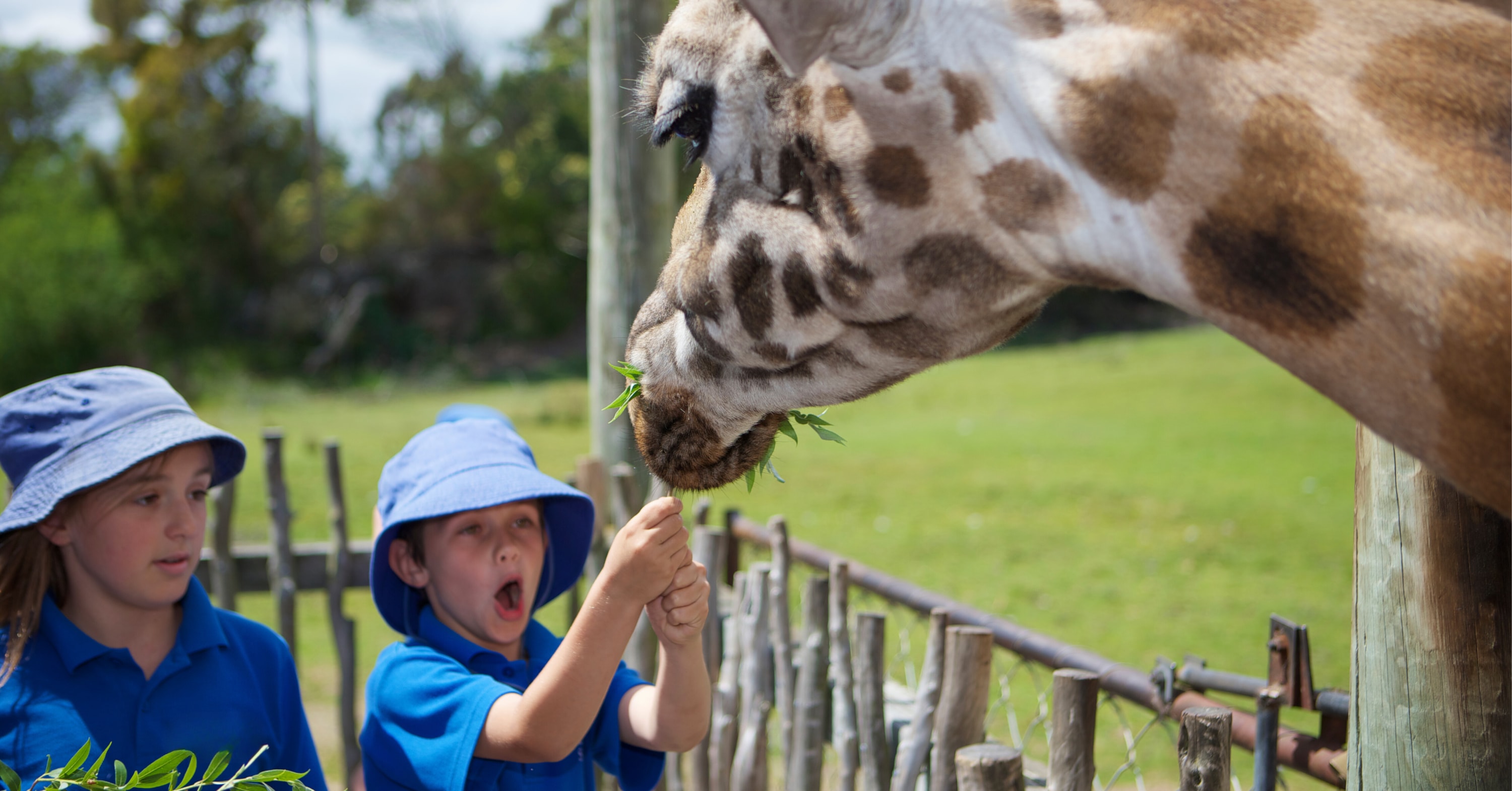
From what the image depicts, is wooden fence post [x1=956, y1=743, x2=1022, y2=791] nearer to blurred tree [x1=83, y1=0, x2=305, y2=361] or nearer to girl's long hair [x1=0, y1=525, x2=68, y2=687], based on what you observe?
girl's long hair [x1=0, y1=525, x2=68, y2=687]

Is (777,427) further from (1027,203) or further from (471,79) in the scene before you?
(471,79)

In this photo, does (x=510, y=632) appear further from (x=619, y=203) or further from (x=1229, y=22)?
(x=619, y=203)

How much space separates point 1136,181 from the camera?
1.07 meters

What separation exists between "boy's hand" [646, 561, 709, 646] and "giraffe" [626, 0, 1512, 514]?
85 centimetres

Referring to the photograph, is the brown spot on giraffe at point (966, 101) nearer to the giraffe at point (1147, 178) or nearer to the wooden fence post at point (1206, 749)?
the giraffe at point (1147, 178)

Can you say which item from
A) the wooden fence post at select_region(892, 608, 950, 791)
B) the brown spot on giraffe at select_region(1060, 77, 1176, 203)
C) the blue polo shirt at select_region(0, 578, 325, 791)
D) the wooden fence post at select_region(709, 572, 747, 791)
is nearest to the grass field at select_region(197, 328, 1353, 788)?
the wooden fence post at select_region(892, 608, 950, 791)

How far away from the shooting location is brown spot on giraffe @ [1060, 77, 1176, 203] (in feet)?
3.48

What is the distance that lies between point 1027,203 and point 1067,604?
640 cm

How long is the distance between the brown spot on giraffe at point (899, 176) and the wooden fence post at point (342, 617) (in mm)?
3706

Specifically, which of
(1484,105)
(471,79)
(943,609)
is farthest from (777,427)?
(471,79)

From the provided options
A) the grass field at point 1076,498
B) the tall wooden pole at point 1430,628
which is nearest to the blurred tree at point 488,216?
the grass field at point 1076,498

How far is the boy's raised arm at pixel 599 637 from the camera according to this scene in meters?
1.95

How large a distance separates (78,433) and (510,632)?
959mm

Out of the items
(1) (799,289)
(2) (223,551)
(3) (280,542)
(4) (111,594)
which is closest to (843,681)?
(4) (111,594)
